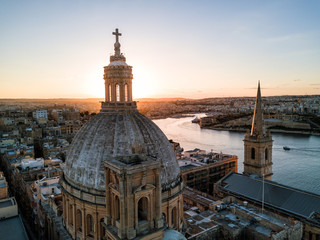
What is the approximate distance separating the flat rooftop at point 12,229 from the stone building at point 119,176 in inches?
205

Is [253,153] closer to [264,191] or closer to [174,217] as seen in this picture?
[264,191]

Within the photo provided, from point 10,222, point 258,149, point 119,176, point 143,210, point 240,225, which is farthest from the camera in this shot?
point 258,149

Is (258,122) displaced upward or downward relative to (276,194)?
upward

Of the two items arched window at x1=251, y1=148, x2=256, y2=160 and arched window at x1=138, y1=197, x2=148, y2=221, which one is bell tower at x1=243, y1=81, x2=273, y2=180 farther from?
arched window at x1=138, y1=197, x2=148, y2=221

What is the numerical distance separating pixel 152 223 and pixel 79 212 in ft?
19.0

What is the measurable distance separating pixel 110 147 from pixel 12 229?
12213 millimetres

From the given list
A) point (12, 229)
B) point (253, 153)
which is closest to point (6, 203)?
point (12, 229)

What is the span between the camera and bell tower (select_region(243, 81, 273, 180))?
28.1 meters

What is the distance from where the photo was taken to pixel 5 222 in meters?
20.0

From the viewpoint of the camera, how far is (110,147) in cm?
1297

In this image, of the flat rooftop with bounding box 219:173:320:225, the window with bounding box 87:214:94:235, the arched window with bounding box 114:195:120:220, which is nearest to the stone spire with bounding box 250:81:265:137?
the flat rooftop with bounding box 219:173:320:225

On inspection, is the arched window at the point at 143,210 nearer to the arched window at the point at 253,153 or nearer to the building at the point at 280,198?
the building at the point at 280,198

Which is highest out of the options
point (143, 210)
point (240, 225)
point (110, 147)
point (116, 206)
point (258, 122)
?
point (110, 147)

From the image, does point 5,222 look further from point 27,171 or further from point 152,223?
point 152,223
